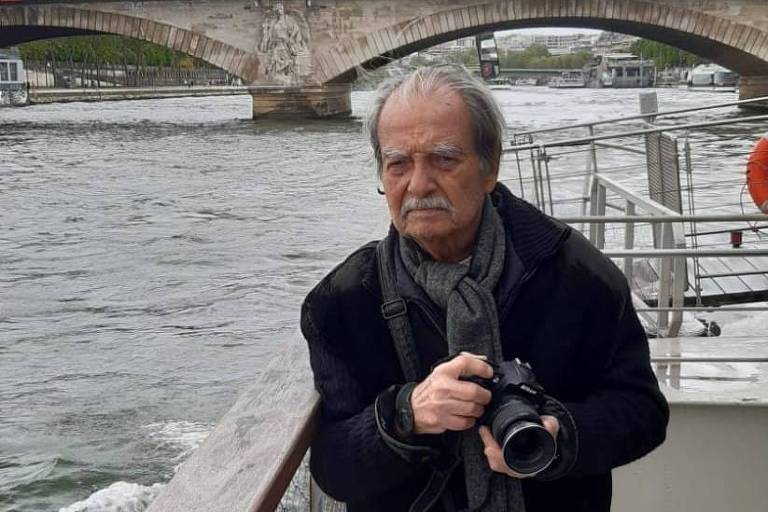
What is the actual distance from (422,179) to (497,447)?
1.06 ft

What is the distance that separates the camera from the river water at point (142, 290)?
475cm

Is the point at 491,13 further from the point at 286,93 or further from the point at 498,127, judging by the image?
the point at 498,127

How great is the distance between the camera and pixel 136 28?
86.5 feet

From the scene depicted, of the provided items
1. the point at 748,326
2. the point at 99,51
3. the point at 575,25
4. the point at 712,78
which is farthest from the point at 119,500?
the point at 99,51

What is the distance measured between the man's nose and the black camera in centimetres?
23

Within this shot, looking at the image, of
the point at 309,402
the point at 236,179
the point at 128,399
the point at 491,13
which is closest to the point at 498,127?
the point at 309,402

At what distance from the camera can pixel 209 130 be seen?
21.8 m

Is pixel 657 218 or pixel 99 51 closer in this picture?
pixel 657 218

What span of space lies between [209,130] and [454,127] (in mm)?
20973

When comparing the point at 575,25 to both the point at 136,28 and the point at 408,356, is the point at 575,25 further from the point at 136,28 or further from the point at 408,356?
the point at 408,356

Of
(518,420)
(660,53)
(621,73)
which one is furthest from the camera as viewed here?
(660,53)

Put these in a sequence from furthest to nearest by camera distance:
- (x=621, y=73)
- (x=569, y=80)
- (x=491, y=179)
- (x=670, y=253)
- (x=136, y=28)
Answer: (x=569, y=80), (x=621, y=73), (x=136, y=28), (x=670, y=253), (x=491, y=179)

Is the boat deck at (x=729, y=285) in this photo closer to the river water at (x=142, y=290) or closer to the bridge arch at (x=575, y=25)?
the river water at (x=142, y=290)

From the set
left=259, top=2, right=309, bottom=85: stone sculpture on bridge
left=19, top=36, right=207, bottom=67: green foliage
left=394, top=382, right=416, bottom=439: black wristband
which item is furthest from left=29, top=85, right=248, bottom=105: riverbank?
→ left=394, top=382, right=416, bottom=439: black wristband
